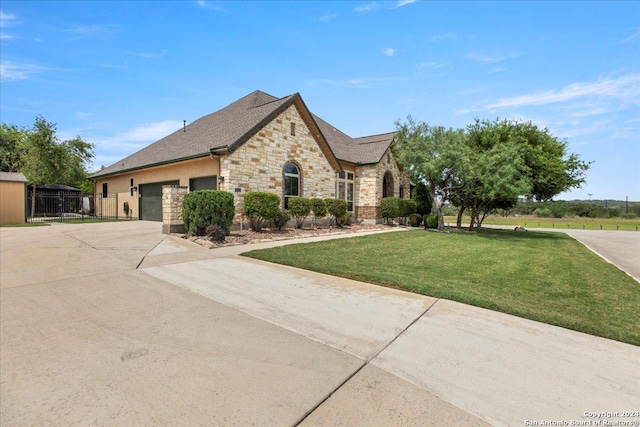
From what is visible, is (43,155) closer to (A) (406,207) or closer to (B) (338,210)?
(B) (338,210)

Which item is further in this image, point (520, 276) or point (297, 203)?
point (297, 203)

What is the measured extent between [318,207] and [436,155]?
8.25 metres

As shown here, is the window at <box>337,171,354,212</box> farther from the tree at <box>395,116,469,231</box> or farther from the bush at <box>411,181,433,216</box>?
the bush at <box>411,181,433,216</box>

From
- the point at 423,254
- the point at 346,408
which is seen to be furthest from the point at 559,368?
the point at 423,254

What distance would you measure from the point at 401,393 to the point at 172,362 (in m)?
2.24

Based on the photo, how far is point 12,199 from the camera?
18.1m

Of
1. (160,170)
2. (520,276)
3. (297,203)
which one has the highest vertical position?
(160,170)

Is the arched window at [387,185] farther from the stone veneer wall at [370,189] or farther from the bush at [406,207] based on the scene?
the bush at [406,207]

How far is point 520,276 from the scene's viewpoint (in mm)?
7227

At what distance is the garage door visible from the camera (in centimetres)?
1845

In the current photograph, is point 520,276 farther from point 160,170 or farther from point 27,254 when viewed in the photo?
point 160,170

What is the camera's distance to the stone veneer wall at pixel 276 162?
1382 centimetres

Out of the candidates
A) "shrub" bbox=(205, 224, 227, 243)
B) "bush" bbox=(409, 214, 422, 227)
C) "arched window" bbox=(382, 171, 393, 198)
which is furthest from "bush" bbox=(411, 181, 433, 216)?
"shrub" bbox=(205, 224, 227, 243)

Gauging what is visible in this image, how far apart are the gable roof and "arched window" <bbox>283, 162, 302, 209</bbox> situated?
8.47 ft
